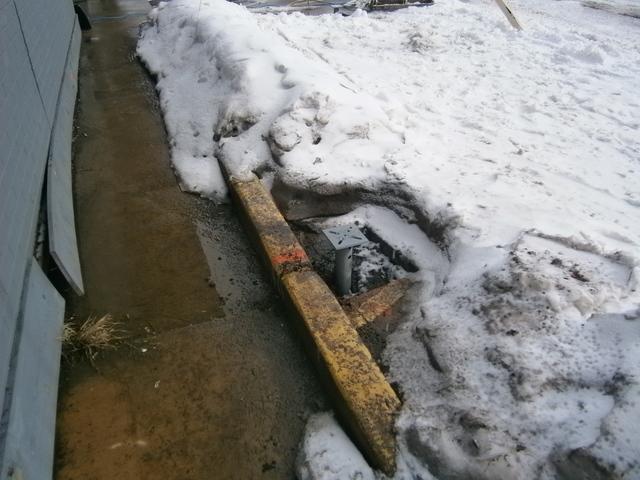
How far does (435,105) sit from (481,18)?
4.17 metres

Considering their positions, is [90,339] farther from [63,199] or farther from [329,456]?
[329,456]

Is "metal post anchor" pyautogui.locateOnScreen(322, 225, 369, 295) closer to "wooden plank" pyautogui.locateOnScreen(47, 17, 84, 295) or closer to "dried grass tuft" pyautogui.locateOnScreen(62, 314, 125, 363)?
"dried grass tuft" pyautogui.locateOnScreen(62, 314, 125, 363)

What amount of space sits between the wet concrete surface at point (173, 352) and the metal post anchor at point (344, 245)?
0.43m

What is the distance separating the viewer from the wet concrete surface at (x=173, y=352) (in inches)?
84.4

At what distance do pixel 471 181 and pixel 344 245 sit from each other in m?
1.45

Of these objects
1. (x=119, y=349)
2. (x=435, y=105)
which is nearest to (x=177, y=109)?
(x=435, y=105)

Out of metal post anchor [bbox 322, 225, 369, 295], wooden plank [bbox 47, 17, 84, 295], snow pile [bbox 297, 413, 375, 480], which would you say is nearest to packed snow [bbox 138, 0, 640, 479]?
snow pile [bbox 297, 413, 375, 480]

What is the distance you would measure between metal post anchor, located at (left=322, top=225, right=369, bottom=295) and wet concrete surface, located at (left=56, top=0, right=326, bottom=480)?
429 millimetres

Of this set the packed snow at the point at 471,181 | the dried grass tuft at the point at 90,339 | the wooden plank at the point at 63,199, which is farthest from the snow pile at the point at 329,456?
the wooden plank at the point at 63,199

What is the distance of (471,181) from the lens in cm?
343

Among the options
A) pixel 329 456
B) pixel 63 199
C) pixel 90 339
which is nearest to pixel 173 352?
pixel 90 339

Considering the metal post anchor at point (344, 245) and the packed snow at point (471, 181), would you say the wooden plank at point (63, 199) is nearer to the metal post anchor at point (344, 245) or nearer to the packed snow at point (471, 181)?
the packed snow at point (471, 181)

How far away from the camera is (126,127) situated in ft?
16.1

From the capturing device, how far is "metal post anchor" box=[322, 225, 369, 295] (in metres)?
2.50
